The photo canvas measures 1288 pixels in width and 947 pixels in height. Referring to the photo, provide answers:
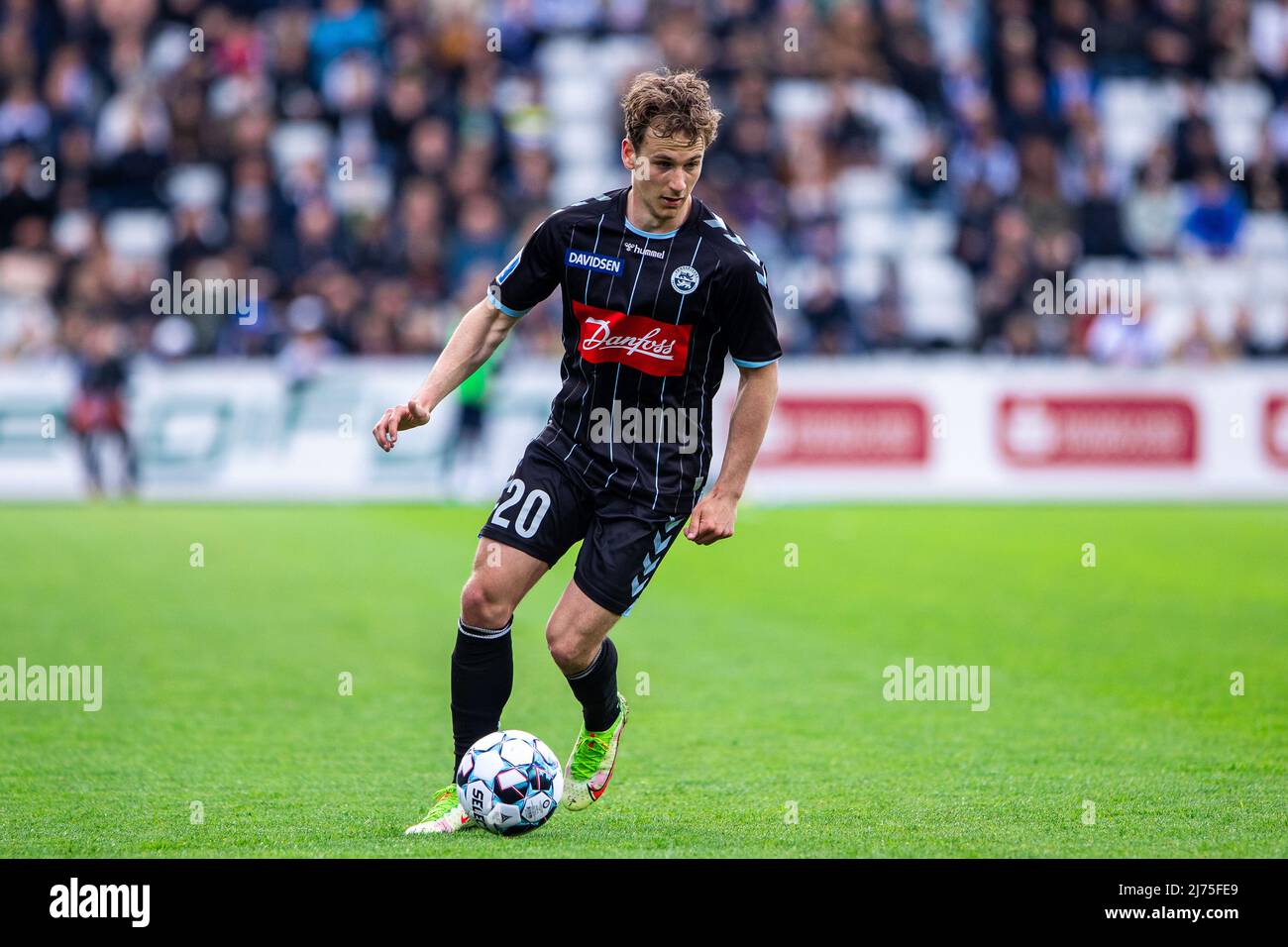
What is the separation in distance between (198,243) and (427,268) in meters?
2.85

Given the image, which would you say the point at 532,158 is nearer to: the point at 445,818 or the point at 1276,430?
the point at 1276,430

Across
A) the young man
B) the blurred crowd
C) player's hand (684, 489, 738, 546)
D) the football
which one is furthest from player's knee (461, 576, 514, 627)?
the blurred crowd

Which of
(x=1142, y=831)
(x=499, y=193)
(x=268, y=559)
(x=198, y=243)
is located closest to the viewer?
(x=1142, y=831)

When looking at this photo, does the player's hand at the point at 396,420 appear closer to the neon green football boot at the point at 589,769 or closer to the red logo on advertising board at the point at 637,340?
the red logo on advertising board at the point at 637,340

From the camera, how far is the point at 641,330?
6.20 meters

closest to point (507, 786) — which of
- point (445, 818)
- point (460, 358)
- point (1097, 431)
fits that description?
point (445, 818)

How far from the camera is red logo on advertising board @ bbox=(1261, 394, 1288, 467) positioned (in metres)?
20.6

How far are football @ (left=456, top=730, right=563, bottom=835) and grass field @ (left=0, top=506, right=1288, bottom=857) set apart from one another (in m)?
0.08

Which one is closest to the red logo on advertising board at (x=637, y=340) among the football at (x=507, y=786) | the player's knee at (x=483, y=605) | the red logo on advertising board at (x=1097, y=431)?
the player's knee at (x=483, y=605)

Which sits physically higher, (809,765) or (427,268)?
(427,268)

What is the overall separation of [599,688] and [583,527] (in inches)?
25.6
